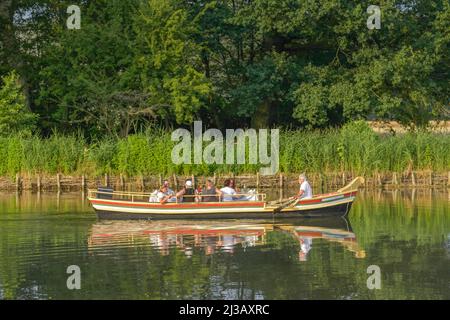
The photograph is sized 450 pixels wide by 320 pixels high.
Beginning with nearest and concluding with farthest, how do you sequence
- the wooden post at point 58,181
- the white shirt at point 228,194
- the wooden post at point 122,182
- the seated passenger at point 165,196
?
the seated passenger at point 165,196 → the white shirt at point 228,194 → the wooden post at point 122,182 → the wooden post at point 58,181

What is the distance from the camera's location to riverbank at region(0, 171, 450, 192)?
42.9 metres

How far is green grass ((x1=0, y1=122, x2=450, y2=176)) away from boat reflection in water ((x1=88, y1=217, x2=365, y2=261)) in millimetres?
11955

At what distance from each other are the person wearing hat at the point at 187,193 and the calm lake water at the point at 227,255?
1.05 m

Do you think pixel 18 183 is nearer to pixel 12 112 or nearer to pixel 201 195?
pixel 12 112

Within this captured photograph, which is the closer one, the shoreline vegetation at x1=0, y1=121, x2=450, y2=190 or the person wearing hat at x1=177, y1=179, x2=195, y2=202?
the person wearing hat at x1=177, y1=179, x2=195, y2=202

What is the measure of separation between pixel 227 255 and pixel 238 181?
19393mm

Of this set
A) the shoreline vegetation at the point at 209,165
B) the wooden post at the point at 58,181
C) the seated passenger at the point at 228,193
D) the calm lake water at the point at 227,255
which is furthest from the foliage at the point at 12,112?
the seated passenger at the point at 228,193

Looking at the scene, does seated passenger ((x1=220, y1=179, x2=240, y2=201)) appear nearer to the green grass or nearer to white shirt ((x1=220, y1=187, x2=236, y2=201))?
white shirt ((x1=220, y1=187, x2=236, y2=201))

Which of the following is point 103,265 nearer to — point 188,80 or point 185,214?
point 185,214

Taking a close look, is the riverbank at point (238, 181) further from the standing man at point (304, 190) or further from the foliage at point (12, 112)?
the standing man at point (304, 190)

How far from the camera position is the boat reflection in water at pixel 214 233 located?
1028 inches

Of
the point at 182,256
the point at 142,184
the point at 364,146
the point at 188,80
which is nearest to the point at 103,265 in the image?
the point at 182,256

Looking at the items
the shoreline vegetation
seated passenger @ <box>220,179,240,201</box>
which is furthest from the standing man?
the shoreline vegetation

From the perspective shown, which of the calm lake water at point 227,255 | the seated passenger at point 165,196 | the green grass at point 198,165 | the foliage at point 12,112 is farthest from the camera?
the foliage at point 12,112
